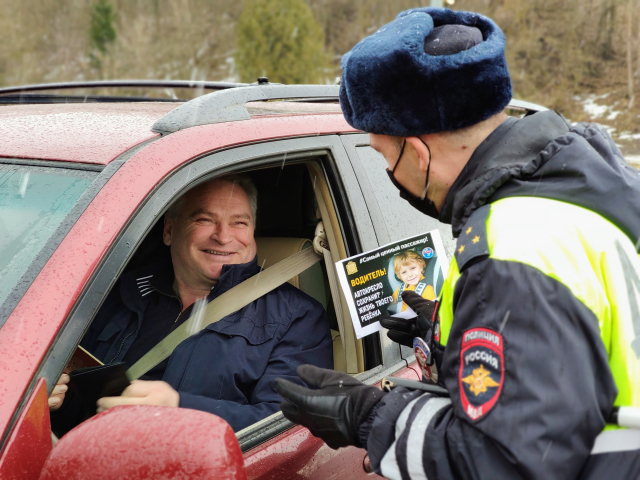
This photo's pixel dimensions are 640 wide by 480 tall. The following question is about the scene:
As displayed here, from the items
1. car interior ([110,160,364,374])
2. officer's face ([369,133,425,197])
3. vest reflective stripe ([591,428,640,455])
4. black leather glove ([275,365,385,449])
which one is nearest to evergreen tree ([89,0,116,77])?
car interior ([110,160,364,374])

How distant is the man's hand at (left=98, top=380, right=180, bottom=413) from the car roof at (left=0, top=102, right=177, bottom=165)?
66cm

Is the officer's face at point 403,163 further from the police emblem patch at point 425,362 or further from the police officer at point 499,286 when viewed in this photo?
the police emblem patch at point 425,362

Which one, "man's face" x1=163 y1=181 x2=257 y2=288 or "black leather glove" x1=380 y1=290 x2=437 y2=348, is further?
"man's face" x1=163 y1=181 x2=257 y2=288

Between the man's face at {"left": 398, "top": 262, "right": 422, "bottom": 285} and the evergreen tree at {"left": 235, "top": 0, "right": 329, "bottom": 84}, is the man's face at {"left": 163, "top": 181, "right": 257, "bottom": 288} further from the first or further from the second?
the evergreen tree at {"left": 235, "top": 0, "right": 329, "bottom": 84}

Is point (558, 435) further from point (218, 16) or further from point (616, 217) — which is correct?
point (218, 16)

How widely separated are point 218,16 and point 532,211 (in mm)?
40060

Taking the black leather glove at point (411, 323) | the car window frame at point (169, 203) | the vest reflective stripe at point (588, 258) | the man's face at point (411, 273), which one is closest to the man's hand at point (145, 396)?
the car window frame at point (169, 203)

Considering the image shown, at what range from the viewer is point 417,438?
1.10m

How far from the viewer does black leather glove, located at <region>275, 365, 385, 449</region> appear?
125cm

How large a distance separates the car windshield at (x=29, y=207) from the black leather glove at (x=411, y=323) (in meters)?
0.97

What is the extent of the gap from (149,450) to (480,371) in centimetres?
55

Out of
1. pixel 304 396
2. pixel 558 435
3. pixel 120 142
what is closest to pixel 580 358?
pixel 558 435

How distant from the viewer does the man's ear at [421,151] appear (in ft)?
4.64

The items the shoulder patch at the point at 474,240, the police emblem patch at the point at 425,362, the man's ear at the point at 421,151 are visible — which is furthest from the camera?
the police emblem patch at the point at 425,362
